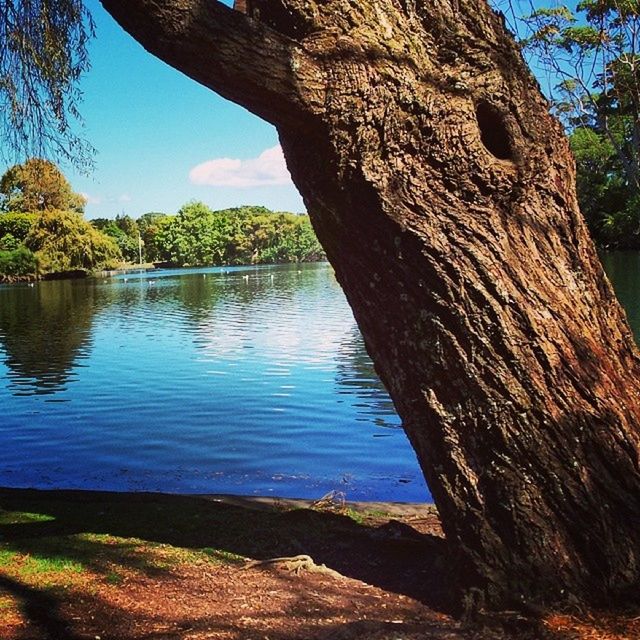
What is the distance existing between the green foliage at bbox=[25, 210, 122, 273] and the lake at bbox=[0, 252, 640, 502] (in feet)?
132

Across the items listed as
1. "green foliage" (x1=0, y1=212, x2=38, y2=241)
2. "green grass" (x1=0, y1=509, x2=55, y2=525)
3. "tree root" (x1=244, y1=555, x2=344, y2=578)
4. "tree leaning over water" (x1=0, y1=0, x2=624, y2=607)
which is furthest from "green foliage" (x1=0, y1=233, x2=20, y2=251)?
"tree leaning over water" (x1=0, y1=0, x2=624, y2=607)

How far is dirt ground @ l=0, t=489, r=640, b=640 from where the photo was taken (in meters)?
2.80

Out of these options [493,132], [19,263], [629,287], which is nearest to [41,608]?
[493,132]

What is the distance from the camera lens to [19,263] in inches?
2507

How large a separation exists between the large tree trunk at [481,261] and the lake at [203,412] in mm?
4683

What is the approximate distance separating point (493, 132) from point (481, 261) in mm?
574

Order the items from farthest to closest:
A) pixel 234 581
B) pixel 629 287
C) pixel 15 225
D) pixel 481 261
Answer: pixel 15 225 < pixel 629 287 < pixel 234 581 < pixel 481 261

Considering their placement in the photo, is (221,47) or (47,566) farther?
(47,566)

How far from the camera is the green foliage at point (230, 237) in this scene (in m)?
122

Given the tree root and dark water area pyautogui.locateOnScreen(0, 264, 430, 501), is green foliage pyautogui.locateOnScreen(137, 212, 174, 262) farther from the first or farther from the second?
the tree root

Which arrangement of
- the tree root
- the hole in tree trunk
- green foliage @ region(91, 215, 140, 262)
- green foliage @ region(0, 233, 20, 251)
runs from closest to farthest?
the hole in tree trunk, the tree root, green foliage @ region(0, 233, 20, 251), green foliage @ region(91, 215, 140, 262)

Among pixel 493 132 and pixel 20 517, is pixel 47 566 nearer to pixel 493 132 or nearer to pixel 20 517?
pixel 20 517

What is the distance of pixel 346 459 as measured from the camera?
908cm

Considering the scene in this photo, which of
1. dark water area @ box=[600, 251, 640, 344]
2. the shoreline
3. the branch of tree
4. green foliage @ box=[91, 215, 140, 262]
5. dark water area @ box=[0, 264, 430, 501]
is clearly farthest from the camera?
green foliage @ box=[91, 215, 140, 262]
